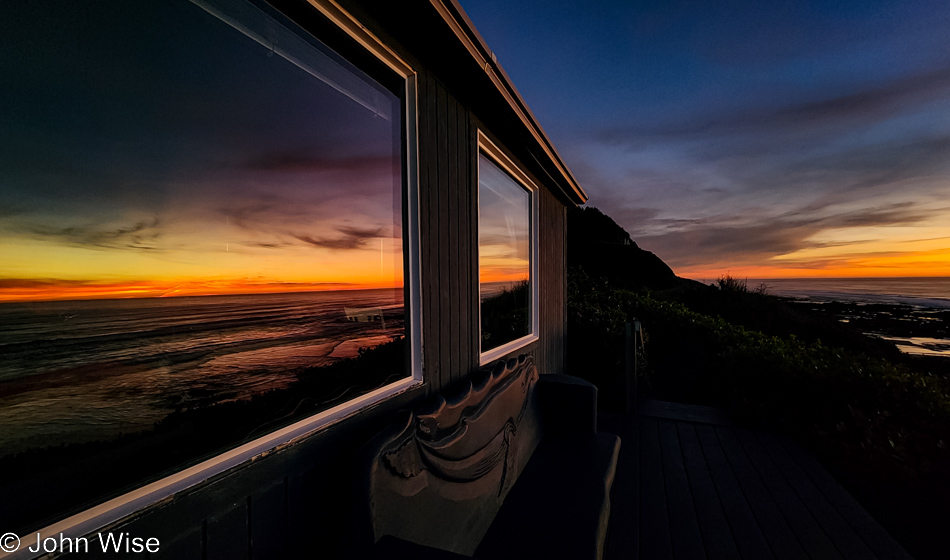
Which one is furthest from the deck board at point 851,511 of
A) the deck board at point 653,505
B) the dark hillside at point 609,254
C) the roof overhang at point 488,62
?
the dark hillside at point 609,254

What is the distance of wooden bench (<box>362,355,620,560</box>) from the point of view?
983mm

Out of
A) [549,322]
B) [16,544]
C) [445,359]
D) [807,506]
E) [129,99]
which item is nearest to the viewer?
[16,544]

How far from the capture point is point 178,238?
3.69 feet

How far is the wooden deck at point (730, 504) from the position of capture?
1.83 m

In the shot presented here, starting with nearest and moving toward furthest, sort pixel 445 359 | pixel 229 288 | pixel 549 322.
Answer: pixel 229 288, pixel 445 359, pixel 549 322


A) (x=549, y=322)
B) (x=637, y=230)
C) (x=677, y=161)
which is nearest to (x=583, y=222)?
(x=637, y=230)

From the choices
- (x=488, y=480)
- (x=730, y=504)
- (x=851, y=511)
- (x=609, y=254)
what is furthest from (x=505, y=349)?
(x=609, y=254)

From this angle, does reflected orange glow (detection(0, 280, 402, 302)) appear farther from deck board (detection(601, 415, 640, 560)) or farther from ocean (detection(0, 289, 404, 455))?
deck board (detection(601, 415, 640, 560))

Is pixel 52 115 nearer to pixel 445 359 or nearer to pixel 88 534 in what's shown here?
pixel 88 534

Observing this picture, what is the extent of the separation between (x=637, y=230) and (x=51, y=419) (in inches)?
500

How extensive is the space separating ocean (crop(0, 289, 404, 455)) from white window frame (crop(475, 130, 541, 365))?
1.11m

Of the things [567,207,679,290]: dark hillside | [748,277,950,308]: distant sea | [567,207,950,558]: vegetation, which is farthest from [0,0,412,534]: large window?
[748,277,950,308]: distant sea

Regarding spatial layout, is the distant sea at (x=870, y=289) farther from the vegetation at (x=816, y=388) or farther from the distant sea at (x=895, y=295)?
the vegetation at (x=816, y=388)

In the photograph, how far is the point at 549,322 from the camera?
4.05 metres
